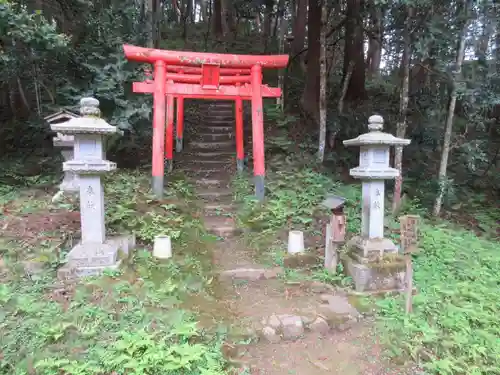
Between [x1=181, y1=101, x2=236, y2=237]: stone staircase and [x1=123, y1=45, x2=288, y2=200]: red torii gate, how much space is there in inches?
42.1

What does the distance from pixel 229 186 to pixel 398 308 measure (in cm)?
525

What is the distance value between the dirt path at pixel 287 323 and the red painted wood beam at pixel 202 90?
10.1ft

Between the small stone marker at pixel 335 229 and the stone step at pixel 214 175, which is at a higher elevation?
the stone step at pixel 214 175

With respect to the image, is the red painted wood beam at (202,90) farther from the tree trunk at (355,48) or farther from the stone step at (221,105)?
the stone step at (221,105)

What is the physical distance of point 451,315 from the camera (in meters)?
3.87

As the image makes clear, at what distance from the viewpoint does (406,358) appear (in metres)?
3.46

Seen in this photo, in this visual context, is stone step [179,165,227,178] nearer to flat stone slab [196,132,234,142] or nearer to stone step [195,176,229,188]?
stone step [195,176,229,188]

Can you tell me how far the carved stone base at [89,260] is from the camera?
4164 millimetres

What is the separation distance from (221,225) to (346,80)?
251 inches

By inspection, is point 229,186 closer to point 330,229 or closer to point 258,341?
point 330,229

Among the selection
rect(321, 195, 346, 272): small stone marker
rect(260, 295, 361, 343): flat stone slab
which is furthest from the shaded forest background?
rect(260, 295, 361, 343): flat stone slab

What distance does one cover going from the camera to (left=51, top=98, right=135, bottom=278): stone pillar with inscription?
13.9 ft

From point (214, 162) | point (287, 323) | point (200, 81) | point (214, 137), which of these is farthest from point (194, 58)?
point (287, 323)

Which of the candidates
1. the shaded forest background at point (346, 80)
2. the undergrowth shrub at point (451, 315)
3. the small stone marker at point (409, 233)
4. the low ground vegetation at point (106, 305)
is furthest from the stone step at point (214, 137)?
the small stone marker at point (409, 233)
